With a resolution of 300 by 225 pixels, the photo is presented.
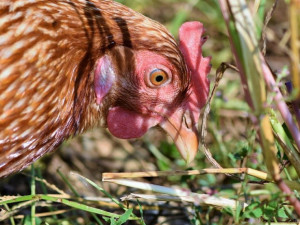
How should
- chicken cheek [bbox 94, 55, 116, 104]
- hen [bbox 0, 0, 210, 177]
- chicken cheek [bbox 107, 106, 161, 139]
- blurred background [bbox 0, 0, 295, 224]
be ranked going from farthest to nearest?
blurred background [bbox 0, 0, 295, 224]
chicken cheek [bbox 107, 106, 161, 139]
chicken cheek [bbox 94, 55, 116, 104]
hen [bbox 0, 0, 210, 177]

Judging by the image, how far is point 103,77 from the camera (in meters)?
2.14

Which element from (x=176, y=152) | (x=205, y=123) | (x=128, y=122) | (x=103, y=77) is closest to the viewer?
(x=205, y=123)

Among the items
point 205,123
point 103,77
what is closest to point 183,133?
point 205,123

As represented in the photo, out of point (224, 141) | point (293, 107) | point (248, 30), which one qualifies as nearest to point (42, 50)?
point (248, 30)

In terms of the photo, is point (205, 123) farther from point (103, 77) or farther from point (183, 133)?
point (103, 77)

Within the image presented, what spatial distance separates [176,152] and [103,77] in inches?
46.5

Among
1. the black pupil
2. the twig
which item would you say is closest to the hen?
the black pupil

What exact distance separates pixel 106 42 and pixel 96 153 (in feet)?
4.65

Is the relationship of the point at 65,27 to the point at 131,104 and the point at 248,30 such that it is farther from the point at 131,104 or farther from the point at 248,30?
the point at 248,30

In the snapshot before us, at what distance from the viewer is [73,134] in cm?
220

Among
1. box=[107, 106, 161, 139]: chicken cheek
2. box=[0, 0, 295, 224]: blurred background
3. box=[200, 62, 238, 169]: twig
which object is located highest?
box=[200, 62, 238, 169]: twig

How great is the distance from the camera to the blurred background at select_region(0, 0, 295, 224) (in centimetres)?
254

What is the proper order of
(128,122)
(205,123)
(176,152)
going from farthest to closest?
(176,152)
(128,122)
(205,123)

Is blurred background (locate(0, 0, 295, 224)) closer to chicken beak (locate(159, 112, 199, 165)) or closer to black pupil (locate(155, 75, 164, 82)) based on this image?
chicken beak (locate(159, 112, 199, 165))
